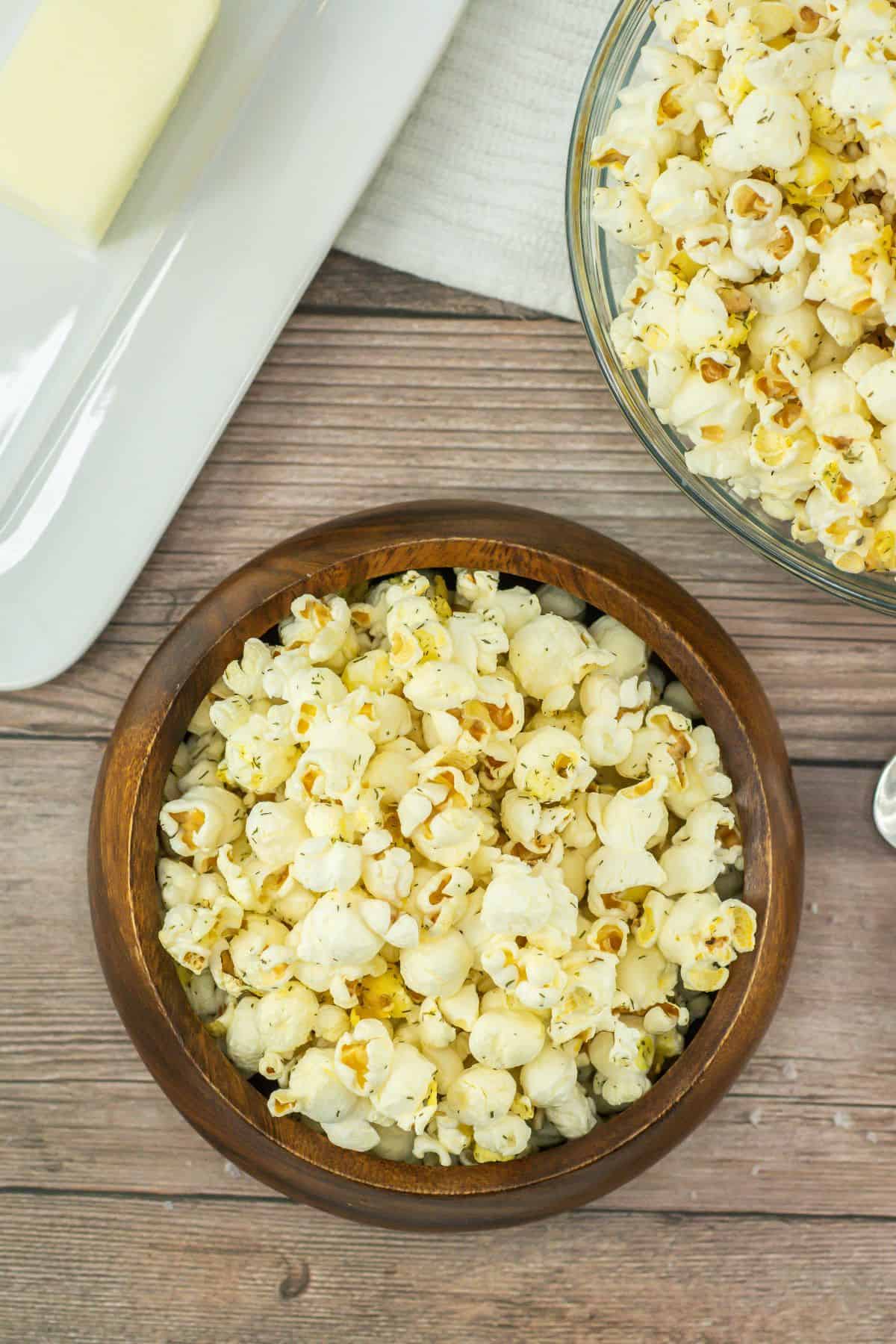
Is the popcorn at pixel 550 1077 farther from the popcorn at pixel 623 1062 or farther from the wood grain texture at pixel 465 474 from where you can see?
the wood grain texture at pixel 465 474

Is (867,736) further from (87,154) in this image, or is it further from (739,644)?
(87,154)

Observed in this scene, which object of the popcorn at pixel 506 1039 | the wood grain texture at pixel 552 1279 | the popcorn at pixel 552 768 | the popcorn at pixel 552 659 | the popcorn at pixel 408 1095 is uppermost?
the popcorn at pixel 552 659

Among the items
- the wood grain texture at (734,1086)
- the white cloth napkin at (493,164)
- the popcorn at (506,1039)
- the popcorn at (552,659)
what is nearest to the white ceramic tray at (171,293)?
the white cloth napkin at (493,164)

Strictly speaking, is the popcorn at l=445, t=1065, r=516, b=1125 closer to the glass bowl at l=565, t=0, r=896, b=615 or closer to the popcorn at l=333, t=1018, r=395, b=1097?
the popcorn at l=333, t=1018, r=395, b=1097

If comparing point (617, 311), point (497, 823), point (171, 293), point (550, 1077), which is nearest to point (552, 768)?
point (497, 823)

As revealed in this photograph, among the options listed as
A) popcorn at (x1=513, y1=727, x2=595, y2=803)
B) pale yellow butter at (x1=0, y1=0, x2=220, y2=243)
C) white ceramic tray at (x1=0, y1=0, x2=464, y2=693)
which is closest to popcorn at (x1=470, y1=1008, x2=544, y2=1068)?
popcorn at (x1=513, y1=727, x2=595, y2=803)

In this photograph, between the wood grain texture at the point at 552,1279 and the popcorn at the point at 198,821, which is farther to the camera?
the wood grain texture at the point at 552,1279

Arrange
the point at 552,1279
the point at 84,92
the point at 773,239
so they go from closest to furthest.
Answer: the point at 773,239 → the point at 84,92 → the point at 552,1279

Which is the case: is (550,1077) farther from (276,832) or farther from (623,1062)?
(276,832)
